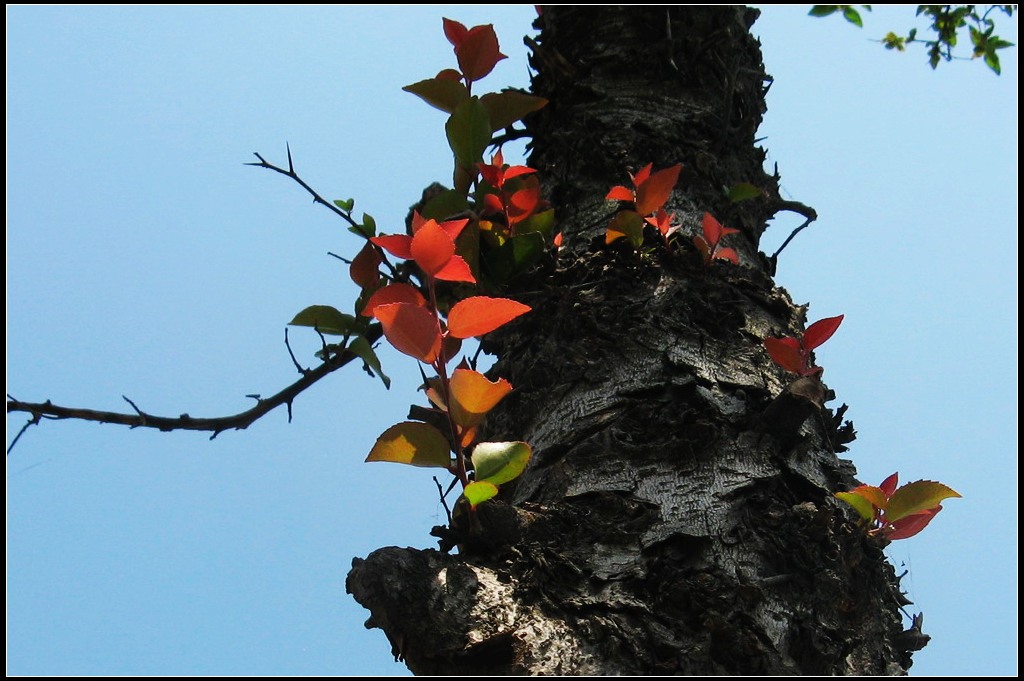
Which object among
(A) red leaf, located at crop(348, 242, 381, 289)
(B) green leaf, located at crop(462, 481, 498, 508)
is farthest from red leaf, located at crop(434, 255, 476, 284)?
(A) red leaf, located at crop(348, 242, 381, 289)

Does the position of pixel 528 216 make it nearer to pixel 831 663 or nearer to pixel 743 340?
pixel 743 340

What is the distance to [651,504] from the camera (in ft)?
2.64

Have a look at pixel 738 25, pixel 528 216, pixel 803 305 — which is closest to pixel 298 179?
pixel 528 216

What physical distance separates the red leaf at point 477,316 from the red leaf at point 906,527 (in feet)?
1.39

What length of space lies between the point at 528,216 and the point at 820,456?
484 mm

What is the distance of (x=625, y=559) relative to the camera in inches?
29.8

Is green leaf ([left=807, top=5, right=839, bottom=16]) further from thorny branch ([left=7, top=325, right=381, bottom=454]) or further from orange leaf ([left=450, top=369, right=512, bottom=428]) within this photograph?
orange leaf ([left=450, top=369, right=512, bottom=428])

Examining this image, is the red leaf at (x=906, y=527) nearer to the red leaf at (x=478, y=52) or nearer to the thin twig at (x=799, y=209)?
the thin twig at (x=799, y=209)

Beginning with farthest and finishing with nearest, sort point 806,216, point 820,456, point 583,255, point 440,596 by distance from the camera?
point 806,216
point 583,255
point 820,456
point 440,596

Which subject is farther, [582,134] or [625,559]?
[582,134]

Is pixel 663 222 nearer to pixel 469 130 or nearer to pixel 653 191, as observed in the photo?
pixel 653 191

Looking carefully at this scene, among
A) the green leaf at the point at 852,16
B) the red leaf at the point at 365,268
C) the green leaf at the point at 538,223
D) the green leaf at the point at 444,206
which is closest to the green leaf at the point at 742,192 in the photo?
the green leaf at the point at 538,223

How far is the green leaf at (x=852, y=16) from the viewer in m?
2.49

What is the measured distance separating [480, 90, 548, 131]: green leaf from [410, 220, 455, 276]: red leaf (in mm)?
423
